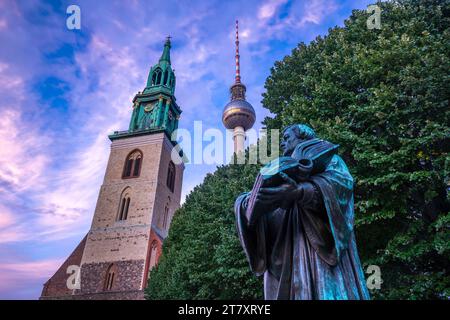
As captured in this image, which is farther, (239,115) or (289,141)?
(239,115)

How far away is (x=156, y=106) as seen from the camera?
43.8 metres

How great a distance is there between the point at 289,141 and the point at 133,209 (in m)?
33.6

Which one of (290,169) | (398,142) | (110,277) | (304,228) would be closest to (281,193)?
(290,169)

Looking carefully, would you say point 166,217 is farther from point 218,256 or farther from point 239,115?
point 218,256

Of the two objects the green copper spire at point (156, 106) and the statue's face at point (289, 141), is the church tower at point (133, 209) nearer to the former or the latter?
the green copper spire at point (156, 106)

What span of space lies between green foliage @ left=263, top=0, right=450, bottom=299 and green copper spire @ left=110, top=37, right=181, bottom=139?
32456 mm

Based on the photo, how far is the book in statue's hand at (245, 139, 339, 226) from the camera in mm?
2451

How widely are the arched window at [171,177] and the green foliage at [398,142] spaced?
32.7 m

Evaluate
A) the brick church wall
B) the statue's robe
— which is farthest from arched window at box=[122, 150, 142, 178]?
the statue's robe

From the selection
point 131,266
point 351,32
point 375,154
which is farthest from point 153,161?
point 375,154

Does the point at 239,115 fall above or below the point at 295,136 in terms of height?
above

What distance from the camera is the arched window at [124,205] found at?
35.2 meters

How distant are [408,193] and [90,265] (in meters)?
31.9

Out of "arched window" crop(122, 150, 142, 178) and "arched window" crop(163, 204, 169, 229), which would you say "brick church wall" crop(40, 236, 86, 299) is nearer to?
"arched window" crop(163, 204, 169, 229)
